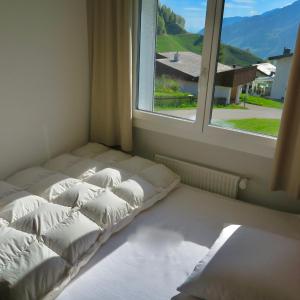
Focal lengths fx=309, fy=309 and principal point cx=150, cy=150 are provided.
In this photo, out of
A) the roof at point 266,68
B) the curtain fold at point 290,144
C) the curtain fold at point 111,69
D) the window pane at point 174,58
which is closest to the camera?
the curtain fold at point 290,144

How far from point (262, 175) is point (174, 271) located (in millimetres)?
992

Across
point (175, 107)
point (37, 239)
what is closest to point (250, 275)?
point (37, 239)

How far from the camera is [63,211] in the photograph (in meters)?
1.62

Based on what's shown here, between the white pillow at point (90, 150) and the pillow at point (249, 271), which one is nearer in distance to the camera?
the pillow at point (249, 271)

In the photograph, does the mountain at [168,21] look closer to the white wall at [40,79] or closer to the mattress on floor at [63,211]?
the white wall at [40,79]

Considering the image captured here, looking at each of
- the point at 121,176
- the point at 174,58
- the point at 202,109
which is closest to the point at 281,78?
the point at 202,109

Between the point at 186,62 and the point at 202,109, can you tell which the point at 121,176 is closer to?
the point at 202,109

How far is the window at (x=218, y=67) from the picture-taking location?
1.95m

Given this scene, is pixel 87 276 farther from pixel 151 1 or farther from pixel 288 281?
pixel 151 1

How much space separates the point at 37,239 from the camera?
4.70ft

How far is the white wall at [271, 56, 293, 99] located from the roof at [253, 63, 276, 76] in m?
0.03

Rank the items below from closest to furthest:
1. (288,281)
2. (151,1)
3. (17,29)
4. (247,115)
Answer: (288,281), (17,29), (247,115), (151,1)

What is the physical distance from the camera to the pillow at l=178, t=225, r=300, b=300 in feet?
3.76

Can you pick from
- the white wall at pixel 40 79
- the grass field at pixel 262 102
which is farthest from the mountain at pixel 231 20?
the white wall at pixel 40 79
